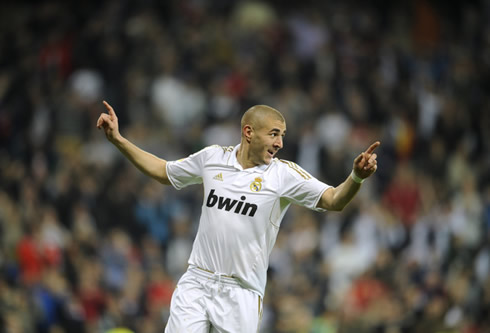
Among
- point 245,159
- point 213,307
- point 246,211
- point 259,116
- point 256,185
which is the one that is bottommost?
point 213,307

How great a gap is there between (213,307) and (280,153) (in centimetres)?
854

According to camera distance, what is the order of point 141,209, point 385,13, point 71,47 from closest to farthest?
point 141,209 < point 71,47 < point 385,13

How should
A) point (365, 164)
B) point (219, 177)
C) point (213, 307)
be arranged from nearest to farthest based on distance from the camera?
point (365, 164) < point (213, 307) < point (219, 177)

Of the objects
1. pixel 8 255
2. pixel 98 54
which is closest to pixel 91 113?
pixel 98 54

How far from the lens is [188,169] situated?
22.4 ft

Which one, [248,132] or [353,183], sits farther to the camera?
[248,132]

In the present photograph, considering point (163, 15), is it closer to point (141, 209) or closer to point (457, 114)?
point (141, 209)

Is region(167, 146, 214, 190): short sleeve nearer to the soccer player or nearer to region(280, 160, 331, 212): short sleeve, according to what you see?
the soccer player

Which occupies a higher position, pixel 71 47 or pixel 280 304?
pixel 71 47

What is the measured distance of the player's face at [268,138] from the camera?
6.46m

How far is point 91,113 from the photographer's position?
50.4ft

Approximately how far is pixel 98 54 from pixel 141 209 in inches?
148

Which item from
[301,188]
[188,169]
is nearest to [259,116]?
[301,188]

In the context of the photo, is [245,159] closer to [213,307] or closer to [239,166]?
[239,166]
